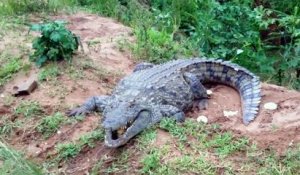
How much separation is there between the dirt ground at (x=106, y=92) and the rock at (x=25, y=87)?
0.18 ft

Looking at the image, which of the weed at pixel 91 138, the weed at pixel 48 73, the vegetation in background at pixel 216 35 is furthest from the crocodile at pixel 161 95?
the vegetation in background at pixel 216 35

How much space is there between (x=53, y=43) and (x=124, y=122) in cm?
162

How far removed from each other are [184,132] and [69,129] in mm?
1003

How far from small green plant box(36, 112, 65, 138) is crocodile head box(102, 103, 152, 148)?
46cm

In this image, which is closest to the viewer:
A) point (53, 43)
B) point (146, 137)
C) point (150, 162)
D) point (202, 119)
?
point (150, 162)

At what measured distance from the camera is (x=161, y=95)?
5492 mm

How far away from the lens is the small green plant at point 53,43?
236 inches

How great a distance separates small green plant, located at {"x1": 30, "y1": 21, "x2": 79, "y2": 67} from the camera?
6.00 meters

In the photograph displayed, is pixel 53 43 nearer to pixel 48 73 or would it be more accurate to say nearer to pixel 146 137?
pixel 48 73

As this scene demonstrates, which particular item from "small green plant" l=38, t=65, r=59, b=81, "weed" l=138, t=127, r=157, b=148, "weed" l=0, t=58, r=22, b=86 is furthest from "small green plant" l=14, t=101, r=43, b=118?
"weed" l=138, t=127, r=157, b=148

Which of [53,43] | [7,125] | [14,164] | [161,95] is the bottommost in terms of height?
[7,125]

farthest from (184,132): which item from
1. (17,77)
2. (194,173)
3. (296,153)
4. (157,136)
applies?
(17,77)

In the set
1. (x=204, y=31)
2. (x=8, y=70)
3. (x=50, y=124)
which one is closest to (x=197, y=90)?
(x=50, y=124)

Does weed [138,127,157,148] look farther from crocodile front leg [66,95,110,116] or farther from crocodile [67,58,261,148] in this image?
crocodile front leg [66,95,110,116]
